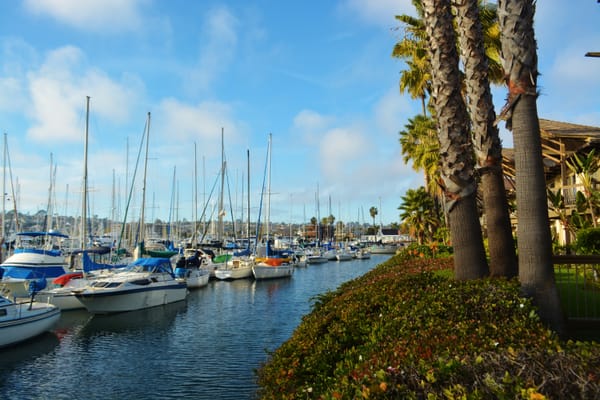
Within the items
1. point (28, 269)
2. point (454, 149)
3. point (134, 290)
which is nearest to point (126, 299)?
point (134, 290)

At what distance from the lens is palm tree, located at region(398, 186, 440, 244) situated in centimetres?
4600

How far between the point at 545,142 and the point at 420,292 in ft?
65.0

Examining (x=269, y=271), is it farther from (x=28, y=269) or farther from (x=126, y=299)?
(x=28, y=269)

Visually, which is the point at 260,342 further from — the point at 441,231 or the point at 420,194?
the point at 420,194

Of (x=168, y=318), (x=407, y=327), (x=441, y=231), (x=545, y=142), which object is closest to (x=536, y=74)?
(x=407, y=327)

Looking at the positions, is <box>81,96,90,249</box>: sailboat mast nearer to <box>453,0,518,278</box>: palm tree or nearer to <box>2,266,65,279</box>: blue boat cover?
<box>2,266,65,279</box>: blue boat cover

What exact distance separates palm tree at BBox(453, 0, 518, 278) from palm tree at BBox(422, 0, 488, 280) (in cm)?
30

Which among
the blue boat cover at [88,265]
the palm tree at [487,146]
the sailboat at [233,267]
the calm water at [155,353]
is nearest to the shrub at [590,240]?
the palm tree at [487,146]

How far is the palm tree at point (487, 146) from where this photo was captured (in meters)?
9.27

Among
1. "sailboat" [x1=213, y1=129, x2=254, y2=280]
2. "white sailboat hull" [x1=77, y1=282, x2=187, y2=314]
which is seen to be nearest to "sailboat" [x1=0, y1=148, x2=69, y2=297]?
"white sailboat hull" [x1=77, y1=282, x2=187, y2=314]

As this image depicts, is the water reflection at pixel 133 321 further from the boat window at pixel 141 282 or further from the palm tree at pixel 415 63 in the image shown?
the palm tree at pixel 415 63

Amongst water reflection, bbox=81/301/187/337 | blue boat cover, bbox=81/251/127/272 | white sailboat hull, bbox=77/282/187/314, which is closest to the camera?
water reflection, bbox=81/301/187/337

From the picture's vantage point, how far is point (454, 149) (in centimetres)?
→ 952

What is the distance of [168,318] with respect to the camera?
80.9 ft
